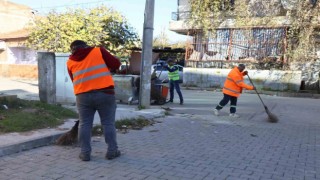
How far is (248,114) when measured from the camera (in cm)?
1041

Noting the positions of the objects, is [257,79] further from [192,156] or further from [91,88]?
[91,88]

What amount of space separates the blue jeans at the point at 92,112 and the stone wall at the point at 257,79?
14.7 m


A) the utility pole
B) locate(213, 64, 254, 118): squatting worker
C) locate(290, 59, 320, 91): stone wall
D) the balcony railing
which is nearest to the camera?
locate(213, 64, 254, 118): squatting worker

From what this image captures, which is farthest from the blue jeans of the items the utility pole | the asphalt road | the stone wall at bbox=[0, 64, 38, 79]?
the stone wall at bbox=[0, 64, 38, 79]

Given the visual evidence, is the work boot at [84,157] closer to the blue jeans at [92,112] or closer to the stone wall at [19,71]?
the blue jeans at [92,112]

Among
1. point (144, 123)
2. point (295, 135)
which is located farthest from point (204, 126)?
point (295, 135)

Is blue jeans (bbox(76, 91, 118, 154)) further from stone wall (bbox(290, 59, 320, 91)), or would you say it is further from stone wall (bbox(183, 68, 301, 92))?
stone wall (bbox(290, 59, 320, 91))

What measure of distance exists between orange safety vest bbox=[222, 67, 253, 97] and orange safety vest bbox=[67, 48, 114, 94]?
17.2 feet

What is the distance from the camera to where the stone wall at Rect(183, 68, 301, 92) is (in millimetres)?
17953

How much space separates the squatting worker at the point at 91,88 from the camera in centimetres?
489

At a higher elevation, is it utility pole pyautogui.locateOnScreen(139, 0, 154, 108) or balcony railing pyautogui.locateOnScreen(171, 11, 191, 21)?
balcony railing pyautogui.locateOnScreen(171, 11, 191, 21)

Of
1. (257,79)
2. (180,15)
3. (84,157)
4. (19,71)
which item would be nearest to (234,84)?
(84,157)

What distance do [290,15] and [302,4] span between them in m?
0.89

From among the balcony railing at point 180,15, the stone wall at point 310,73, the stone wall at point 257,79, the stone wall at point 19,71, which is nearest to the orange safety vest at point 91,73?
the stone wall at point 257,79
